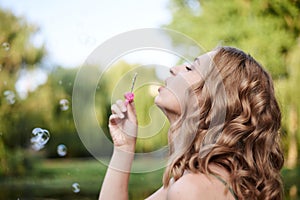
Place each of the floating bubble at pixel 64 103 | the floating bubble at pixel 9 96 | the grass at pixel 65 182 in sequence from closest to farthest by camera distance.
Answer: the floating bubble at pixel 64 103
the floating bubble at pixel 9 96
the grass at pixel 65 182

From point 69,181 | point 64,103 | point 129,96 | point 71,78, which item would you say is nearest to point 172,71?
point 129,96

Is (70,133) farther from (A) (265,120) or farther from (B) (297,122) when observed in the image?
(A) (265,120)

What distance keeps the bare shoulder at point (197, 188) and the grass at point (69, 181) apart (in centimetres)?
555

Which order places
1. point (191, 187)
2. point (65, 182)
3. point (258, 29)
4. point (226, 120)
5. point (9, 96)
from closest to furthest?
point (191, 187), point (226, 120), point (9, 96), point (258, 29), point (65, 182)

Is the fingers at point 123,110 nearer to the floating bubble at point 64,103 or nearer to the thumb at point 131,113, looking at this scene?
the thumb at point 131,113

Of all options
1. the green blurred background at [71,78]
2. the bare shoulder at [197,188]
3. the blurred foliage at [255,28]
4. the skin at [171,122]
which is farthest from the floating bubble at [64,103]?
the blurred foliage at [255,28]

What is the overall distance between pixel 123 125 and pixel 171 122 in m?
0.14

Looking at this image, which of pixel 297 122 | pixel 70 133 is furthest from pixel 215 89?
pixel 70 133

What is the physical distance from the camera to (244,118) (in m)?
1.15

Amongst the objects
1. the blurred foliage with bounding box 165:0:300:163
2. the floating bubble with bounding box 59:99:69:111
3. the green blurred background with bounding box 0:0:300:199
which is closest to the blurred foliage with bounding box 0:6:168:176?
the green blurred background with bounding box 0:0:300:199

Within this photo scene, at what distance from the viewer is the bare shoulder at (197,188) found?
3.28 ft

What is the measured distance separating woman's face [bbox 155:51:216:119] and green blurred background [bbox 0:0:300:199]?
18.1 ft

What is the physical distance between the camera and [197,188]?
101cm

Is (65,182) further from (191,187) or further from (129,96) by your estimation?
(191,187)
